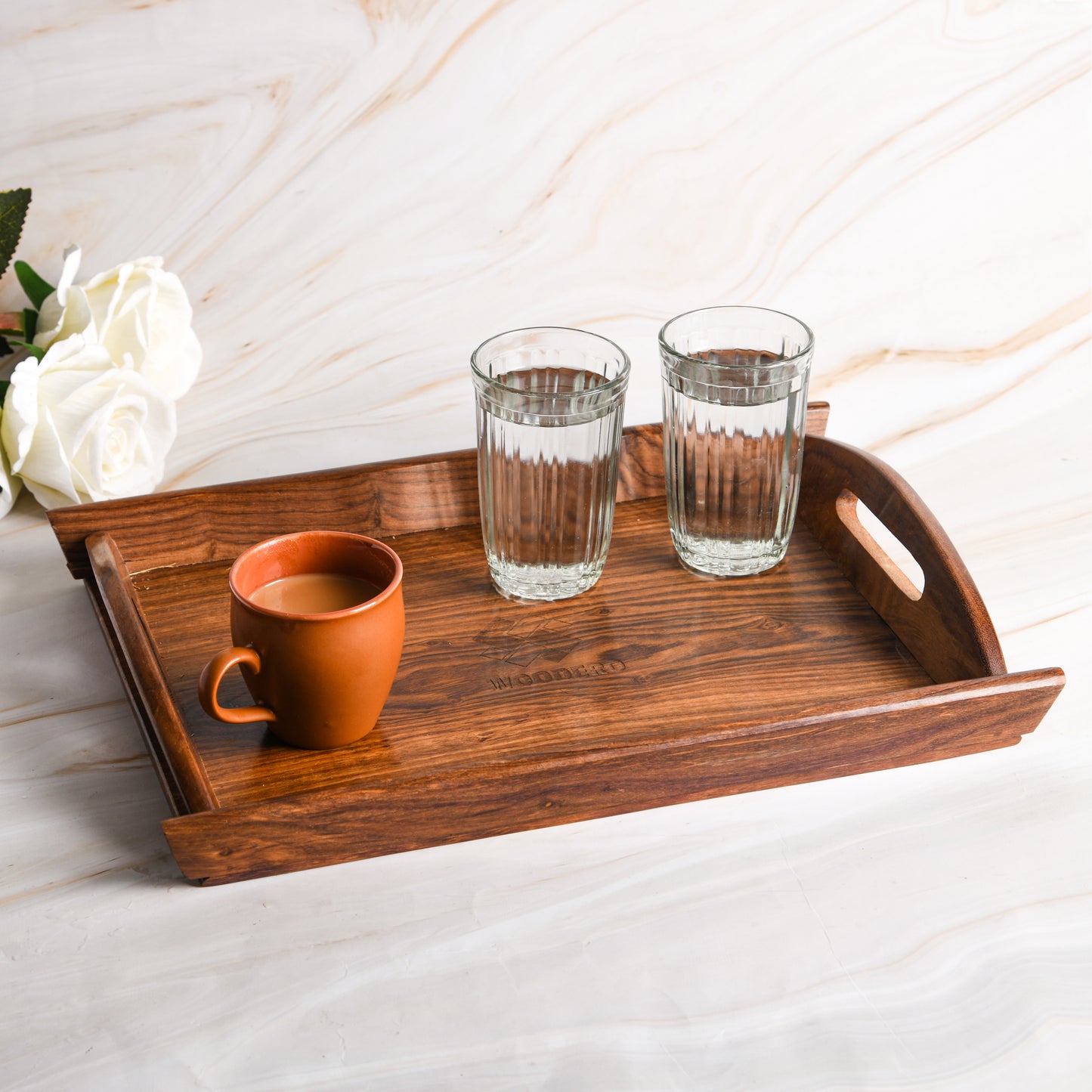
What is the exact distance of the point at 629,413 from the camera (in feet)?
3.57

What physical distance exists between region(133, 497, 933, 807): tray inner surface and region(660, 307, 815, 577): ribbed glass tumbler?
3 centimetres

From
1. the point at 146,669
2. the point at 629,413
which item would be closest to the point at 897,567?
the point at 629,413

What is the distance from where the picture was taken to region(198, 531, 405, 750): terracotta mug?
625 mm

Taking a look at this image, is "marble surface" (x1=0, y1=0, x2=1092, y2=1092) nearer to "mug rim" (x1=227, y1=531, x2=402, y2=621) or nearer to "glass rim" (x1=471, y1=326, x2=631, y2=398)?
"mug rim" (x1=227, y1=531, x2=402, y2=621)

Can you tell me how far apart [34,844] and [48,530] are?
35 cm

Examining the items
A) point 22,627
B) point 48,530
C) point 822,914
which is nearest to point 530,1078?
point 822,914

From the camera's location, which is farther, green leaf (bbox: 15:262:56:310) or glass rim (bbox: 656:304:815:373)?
green leaf (bbox: 15:262:56:310)

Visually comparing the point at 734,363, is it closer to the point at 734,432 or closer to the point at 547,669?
the point at 734,432

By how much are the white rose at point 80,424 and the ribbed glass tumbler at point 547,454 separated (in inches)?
11.1

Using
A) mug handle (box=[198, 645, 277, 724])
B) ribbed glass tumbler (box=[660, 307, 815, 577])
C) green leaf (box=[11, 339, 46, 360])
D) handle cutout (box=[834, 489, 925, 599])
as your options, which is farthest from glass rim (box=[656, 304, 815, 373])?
green leaf (box=[11, 339, 46, 360])

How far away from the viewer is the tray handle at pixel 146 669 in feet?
1.98

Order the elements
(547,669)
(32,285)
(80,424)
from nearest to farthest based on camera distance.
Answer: (547,669) < (80,424) < (32,285)

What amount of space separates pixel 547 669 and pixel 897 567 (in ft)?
0.81

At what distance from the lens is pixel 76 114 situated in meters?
1.03
